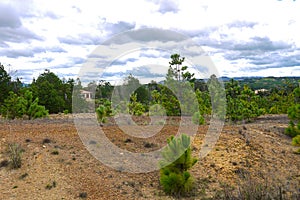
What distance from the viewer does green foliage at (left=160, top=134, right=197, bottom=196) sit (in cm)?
725

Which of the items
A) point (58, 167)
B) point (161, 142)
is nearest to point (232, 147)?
point (161, 142)

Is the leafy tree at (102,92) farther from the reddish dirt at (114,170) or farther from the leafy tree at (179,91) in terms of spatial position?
the reddish dirt at (114,170)

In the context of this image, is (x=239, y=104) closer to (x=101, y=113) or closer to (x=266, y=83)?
(x=101, y=113)

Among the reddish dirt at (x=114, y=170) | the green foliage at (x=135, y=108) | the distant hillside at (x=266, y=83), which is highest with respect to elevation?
the distant hillside at (x=266, y=83)

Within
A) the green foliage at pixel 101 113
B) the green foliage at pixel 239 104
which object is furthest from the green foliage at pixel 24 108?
the green foliage at pixel 239 104

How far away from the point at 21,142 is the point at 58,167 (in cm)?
230

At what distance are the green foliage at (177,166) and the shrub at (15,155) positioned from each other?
4195 millimetres

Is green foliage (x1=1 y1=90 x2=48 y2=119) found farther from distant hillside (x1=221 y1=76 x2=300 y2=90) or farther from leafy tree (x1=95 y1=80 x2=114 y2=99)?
distant hillside (x1=221 y1=76 x2=300 y2=90)

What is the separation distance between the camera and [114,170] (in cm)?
878

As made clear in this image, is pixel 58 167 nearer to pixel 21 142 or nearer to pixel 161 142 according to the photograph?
pixel 21 142

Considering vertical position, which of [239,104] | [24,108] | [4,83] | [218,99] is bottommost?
[239,104]

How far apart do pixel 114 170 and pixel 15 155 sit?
115 inches

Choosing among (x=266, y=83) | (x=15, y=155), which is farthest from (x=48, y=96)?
(x=266, y=83)

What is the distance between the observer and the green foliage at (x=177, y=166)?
7.25 metres
